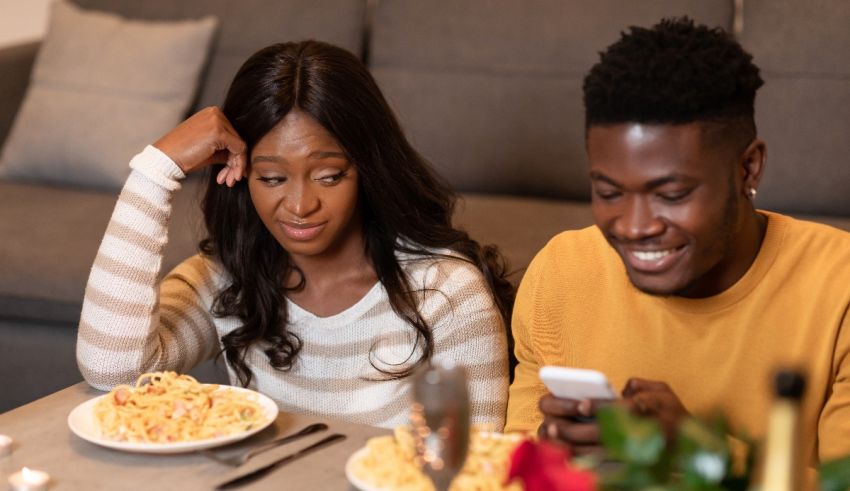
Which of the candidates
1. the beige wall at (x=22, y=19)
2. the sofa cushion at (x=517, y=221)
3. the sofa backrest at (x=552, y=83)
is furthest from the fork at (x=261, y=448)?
the beige wall at (x=22, y=19)

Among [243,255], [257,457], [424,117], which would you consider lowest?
[257,457]

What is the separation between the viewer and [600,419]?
0.81m

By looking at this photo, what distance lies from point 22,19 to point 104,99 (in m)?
1.02

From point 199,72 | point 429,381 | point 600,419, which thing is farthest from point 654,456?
point 199,72

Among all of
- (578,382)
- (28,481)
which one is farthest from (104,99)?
(578,382)

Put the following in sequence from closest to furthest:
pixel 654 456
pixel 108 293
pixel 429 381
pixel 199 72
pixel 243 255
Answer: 1. pixel 654 456
2. pixel 429 381
3. pixel 108 293
4. pixel 243 255
5. pixel 199 72

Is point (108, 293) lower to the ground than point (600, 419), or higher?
lower

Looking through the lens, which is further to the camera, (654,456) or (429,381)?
(429,381)

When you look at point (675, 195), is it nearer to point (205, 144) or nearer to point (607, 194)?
point (607, 194)

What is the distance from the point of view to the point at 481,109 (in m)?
2.96

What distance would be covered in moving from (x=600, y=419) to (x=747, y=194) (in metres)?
0.57

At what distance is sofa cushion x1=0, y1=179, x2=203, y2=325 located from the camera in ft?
8.48

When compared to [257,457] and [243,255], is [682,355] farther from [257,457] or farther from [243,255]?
[243,255]

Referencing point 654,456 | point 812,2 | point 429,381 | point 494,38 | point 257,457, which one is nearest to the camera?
point 654,456
